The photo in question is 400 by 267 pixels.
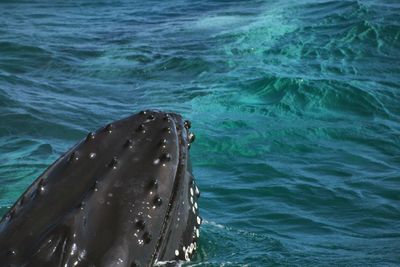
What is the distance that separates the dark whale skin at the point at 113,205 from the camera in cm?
375

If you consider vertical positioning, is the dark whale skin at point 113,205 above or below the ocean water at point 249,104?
above

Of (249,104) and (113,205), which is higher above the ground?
(113,205)

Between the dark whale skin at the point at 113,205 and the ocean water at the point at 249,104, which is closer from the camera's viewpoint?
the dark whale skin at the point at 113,205

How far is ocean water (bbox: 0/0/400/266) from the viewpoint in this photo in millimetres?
8172

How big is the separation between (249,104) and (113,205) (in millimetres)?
9011

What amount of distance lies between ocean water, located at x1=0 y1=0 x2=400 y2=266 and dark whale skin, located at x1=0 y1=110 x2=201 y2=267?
0.63 meters

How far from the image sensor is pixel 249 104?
13.0 metres

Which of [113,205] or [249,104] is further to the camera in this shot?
[249,104]

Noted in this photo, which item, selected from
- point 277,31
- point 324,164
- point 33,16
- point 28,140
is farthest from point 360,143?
point 33,16

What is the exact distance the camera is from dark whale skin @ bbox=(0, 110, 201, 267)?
375 cm

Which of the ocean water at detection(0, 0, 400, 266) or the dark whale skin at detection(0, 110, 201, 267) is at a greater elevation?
the dark whale skin at detection(0, 110, 201, 267)

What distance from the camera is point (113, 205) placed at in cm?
406

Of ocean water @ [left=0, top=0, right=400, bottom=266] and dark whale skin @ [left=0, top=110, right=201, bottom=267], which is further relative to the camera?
ocean water @ [left=0, top=0, right=400, bottom=266]

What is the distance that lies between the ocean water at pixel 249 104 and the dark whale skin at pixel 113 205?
0.63 metres
